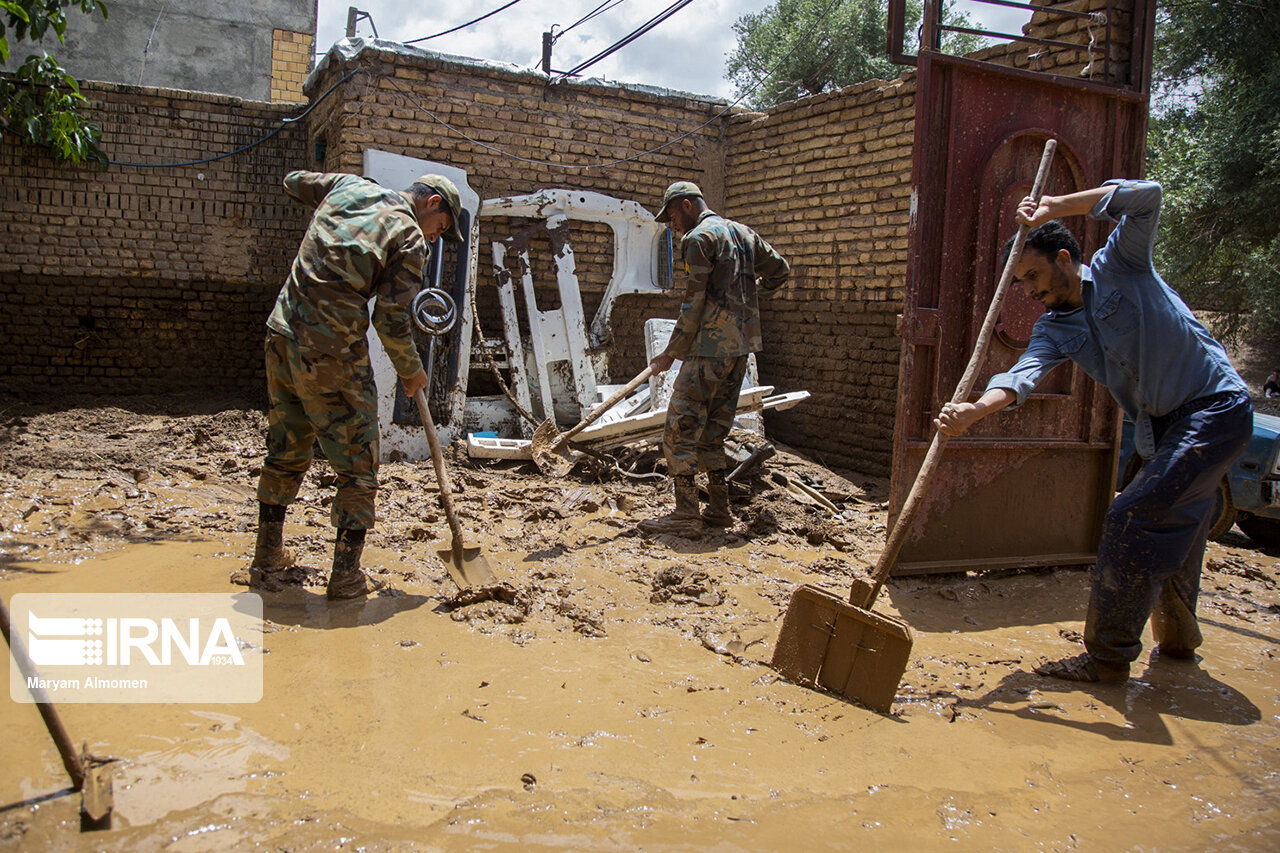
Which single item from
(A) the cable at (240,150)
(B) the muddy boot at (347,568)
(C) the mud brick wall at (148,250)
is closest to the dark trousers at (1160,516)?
(B) the muddy boot at (347,568)

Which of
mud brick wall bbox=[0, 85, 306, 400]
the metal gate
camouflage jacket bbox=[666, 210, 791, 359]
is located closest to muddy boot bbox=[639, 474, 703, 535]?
camouflage jacket bbox=[666, 210, 791, 359]

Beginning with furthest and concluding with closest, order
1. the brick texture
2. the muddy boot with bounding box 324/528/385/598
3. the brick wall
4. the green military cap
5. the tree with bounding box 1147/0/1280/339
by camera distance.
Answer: the brick wall, the tree with bounding box 1147/0/1280/339, the brick texture, the green military cap, the muddy boot with bounding box 324/528/385/598

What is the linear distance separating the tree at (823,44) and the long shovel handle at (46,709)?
20.1m

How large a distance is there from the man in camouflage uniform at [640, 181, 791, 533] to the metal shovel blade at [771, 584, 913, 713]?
6.20ft

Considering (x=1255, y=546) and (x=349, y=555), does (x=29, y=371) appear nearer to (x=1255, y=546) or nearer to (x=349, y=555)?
(x=349, y=555)

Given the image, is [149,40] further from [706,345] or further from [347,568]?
[347,568]

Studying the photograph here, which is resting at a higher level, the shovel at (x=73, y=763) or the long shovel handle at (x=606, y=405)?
the long shovel handle at (x=606, y=405)

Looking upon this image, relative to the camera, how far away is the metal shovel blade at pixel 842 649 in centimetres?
287

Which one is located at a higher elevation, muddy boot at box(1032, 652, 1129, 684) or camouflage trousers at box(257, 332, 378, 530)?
camouflage trousers at box(257, 332, 378, 530)

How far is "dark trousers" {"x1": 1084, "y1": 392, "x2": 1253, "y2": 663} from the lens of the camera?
2.99 metres

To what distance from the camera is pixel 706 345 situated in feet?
16.4

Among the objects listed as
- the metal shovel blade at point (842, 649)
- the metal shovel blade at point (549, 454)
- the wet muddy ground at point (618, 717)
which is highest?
the metal shovel blade at point (549, 454)

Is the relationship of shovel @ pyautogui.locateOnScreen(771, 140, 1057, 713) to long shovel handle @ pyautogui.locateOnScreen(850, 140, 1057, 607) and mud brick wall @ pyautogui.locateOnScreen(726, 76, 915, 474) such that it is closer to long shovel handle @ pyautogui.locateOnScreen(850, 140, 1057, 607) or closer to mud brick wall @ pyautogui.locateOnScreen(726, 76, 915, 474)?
long shovel handle @ pyautogui.locateOnScreen(850, 140, 1057, 607)

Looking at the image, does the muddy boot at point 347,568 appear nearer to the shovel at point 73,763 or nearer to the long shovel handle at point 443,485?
the long shovel handle at point 443,485
